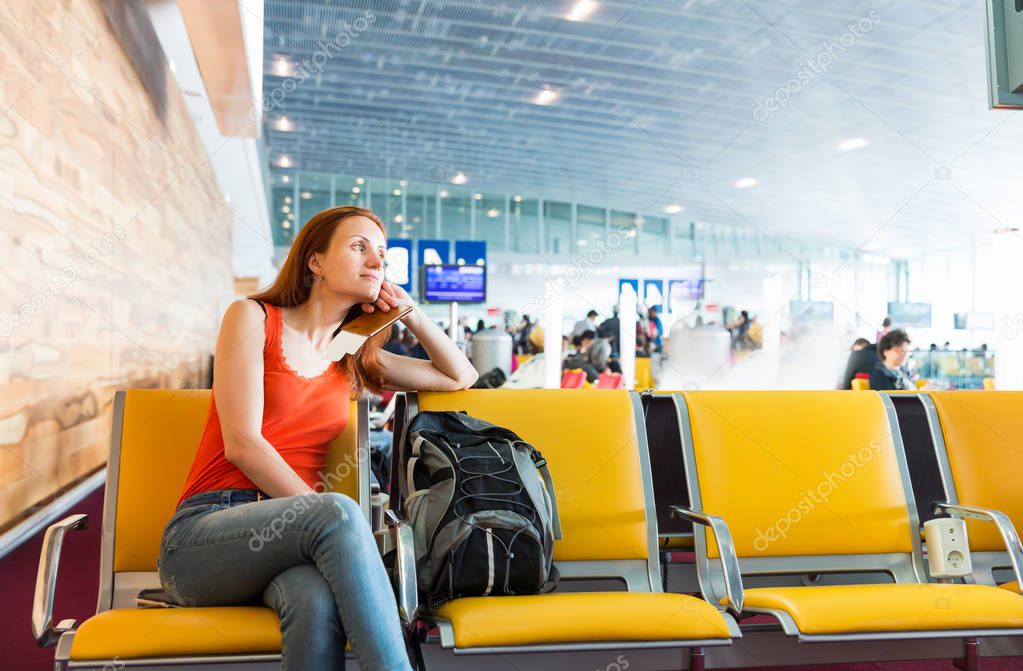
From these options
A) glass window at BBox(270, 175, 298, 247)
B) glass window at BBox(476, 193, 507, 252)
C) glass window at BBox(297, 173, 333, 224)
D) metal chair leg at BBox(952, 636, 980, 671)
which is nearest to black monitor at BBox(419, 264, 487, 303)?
metal chair leg at BBox(952, 636, 980, 671)

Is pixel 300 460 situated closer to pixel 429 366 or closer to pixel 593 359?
pixel 429 366

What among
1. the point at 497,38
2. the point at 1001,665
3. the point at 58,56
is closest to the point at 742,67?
the point at 497,38

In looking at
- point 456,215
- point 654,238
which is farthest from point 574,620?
point 654,238

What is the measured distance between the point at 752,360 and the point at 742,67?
3.77 metres

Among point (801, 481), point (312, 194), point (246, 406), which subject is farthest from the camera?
point (312, 194)

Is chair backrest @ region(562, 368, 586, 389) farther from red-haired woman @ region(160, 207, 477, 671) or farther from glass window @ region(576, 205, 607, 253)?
glass window @ region(576, 205, 607, 253)

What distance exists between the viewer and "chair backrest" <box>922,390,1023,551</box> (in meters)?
2.49

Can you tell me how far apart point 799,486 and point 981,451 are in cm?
62

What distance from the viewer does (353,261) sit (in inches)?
79.0

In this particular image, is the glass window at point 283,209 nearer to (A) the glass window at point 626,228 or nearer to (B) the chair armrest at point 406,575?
(A) the glass window at point 626,228

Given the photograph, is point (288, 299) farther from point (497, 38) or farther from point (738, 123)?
point (738, 123)

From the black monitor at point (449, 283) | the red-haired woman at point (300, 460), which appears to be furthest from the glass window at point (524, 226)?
the red-haired woman at point (300, 460)

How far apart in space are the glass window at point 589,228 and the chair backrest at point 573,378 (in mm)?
15188

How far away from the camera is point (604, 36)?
9.88m
